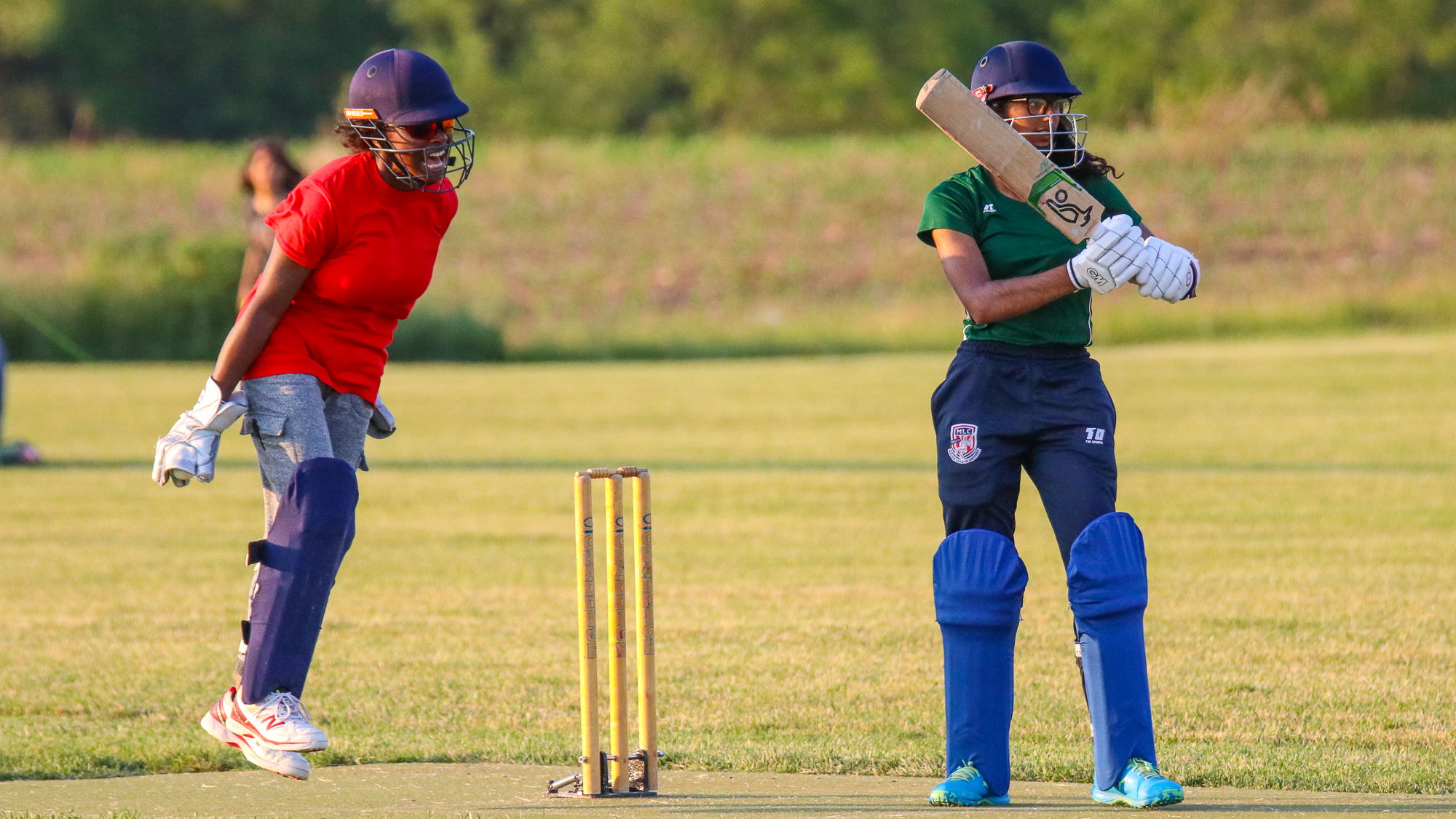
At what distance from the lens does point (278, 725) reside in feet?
14.9

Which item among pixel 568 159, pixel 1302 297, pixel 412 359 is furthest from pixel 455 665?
pixel 568 159

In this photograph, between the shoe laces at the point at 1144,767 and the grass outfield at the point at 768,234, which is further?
the grass outfield at the point at 768,234

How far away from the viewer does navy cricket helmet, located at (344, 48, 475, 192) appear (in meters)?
→ 4.69

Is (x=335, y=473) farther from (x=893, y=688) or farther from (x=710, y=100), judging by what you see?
(x=710, y=100)

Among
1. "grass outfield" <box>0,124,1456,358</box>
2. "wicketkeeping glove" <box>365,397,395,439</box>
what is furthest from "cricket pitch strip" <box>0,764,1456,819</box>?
"grass outfield" <box>0,124,1456,358</box>

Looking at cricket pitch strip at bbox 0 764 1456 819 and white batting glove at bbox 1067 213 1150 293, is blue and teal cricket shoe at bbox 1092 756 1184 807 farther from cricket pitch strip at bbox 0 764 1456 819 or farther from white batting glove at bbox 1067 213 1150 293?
white batting glove at bbox 1067 213 1150 293

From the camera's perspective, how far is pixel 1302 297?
3247 cm

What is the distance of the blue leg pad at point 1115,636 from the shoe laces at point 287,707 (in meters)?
1.86

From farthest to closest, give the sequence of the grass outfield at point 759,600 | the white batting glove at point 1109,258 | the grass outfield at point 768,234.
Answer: the grass outfield at point 768,234
the grass outfield at point 759,600
the white batting glove at point 1109,258

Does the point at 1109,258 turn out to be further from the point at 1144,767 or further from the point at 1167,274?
the point at 1144,767

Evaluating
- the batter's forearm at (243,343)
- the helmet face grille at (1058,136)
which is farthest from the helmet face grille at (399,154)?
the helmet face grille at (1058,136)

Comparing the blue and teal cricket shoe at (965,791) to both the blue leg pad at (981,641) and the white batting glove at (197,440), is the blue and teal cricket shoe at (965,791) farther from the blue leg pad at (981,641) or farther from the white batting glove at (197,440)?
the white batting glove at (197,440)

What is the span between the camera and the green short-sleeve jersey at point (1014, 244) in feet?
15.4

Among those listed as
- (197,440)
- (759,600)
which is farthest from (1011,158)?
(759,600)
